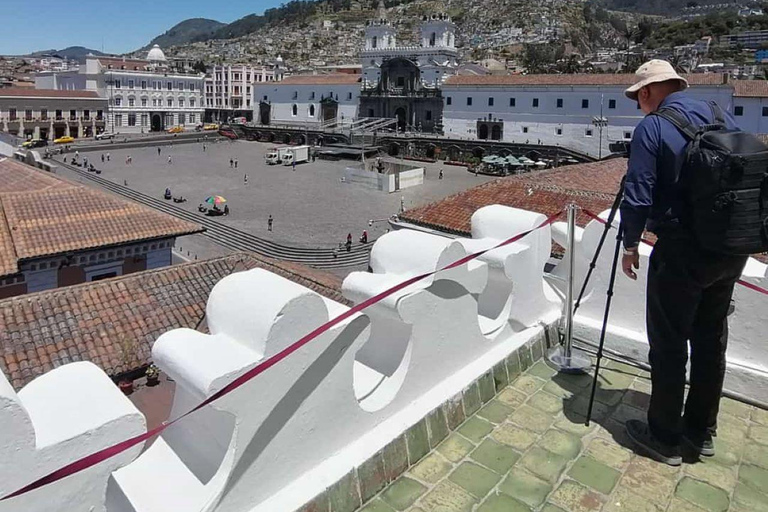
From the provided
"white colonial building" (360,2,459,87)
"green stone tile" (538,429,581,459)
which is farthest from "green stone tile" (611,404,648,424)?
"white colonial building" (360,2,459,87)

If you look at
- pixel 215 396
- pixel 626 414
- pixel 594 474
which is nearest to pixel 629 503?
pixel 594 474

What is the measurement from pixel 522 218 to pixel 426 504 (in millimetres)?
2097

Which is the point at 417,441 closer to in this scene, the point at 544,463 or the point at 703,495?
the point at 544,463

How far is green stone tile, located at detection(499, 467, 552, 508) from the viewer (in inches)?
110

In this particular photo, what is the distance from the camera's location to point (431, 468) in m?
2.98

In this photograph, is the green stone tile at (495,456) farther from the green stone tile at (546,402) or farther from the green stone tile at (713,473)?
the green stone tile at (713,473)

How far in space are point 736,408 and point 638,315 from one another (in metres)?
0.91

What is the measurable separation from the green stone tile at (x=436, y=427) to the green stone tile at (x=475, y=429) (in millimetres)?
130

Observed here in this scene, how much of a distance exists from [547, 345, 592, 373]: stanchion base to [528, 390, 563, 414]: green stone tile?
15.3 inches

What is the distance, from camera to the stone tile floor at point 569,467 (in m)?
2.78

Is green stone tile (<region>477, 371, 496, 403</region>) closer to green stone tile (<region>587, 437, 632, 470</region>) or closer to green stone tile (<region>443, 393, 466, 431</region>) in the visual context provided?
green stone tile (<region>443, 393, 466, 431</region>)

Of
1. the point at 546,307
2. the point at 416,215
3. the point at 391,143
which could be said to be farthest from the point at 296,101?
the point at 546,307

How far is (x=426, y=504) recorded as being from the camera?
2715 millimetres

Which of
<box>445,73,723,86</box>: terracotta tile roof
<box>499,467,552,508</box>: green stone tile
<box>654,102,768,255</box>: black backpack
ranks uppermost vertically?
<box>445,73,723,86</box>: terracotta tile roof
